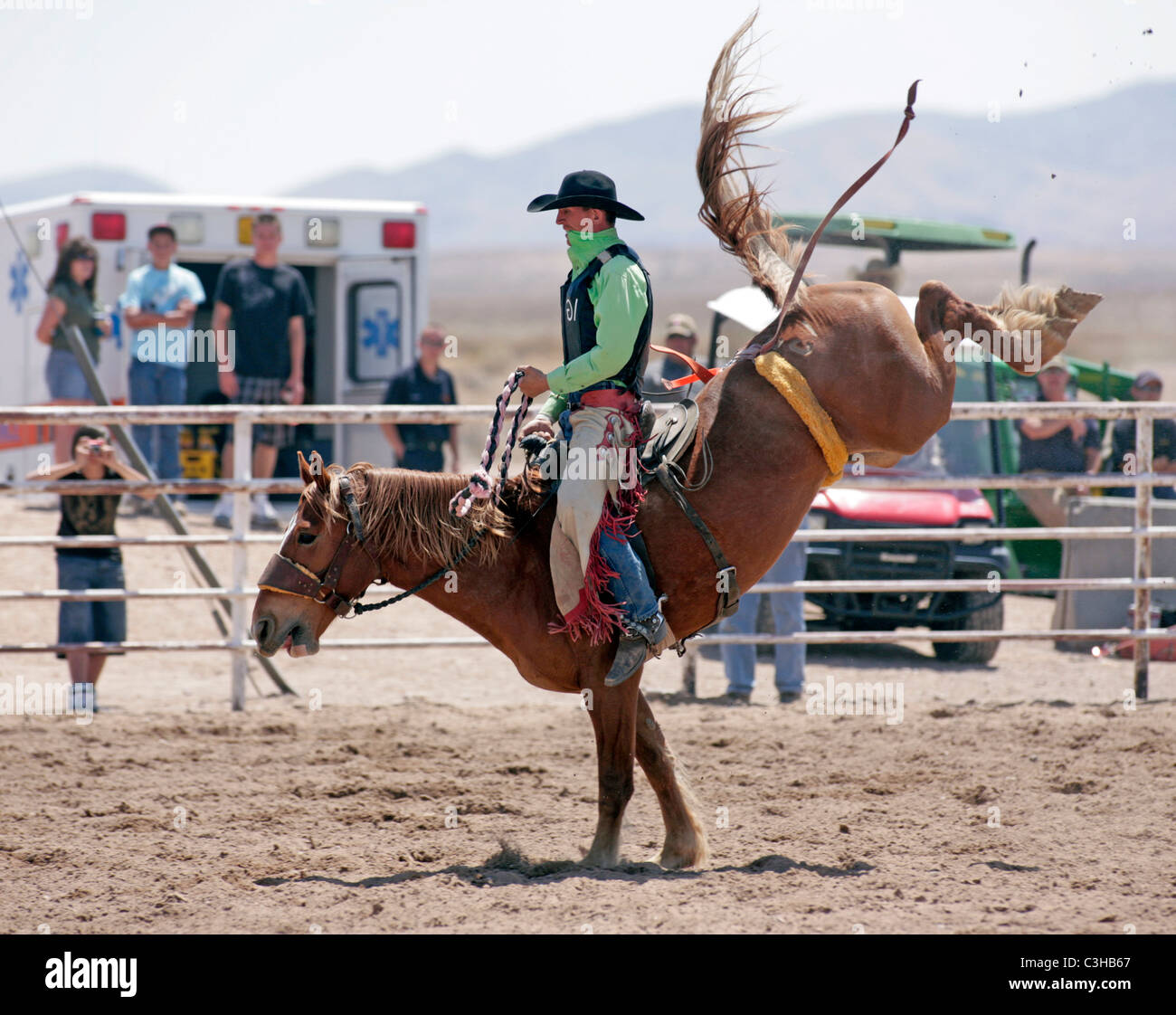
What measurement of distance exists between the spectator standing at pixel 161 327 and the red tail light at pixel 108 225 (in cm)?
47

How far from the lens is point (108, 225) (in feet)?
39.1

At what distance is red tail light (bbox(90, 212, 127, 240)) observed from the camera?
11891 millimetres

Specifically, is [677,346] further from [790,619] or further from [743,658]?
[743,658]

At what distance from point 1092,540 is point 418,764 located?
575 cm

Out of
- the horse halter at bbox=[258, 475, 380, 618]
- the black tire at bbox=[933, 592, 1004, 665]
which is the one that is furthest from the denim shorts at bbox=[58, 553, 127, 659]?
the black tire at bbox=[933, 592, 1004, 665]

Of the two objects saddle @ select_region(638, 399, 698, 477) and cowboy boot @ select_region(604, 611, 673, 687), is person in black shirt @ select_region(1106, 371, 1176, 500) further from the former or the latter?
cowboy boot @ select_region(604, 611, 673, 687)

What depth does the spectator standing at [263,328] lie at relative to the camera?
11.1 meters

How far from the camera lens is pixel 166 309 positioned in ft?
37.7

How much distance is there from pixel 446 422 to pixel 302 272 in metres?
7.01

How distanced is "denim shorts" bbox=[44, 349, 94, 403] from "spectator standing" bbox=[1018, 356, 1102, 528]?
8.36 metres

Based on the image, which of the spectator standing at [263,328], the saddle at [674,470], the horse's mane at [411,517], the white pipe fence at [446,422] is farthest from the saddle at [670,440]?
the spectator standing at [263,328]

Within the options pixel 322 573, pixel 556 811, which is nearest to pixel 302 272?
pixel 556 811
